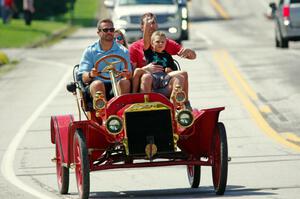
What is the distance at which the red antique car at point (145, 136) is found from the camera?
37.6ft

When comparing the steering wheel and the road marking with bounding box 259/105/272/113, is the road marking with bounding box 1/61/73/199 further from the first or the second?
the road marking with bounding box 259/105/272/113

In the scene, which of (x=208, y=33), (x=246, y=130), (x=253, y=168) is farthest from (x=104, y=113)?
(x=208, y=33)

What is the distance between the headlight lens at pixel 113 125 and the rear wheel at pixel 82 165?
0.27 meters

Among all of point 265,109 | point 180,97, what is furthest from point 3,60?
point 180,97

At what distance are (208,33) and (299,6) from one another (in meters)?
13.6

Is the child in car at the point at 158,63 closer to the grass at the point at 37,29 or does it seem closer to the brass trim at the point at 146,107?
the brass trim at the point at 146,107

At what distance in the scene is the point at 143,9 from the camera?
3528 cm

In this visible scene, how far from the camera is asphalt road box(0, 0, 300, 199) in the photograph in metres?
12.7

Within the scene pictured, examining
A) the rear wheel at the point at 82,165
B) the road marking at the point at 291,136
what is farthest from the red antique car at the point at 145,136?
the road marking at the point at 291,136

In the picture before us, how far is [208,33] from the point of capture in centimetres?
4862

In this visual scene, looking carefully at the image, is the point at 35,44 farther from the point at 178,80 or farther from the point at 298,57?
the point at 178,80

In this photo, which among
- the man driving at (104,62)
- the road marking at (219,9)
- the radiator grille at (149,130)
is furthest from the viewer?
the road marking at (219,9)

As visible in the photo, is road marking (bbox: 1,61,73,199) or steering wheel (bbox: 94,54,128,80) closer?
steering wheel (bbox: 94,54,128,80)

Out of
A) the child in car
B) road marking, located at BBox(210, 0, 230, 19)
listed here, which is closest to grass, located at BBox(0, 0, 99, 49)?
road marking, located at BBox(210, 0, 230, 19)
